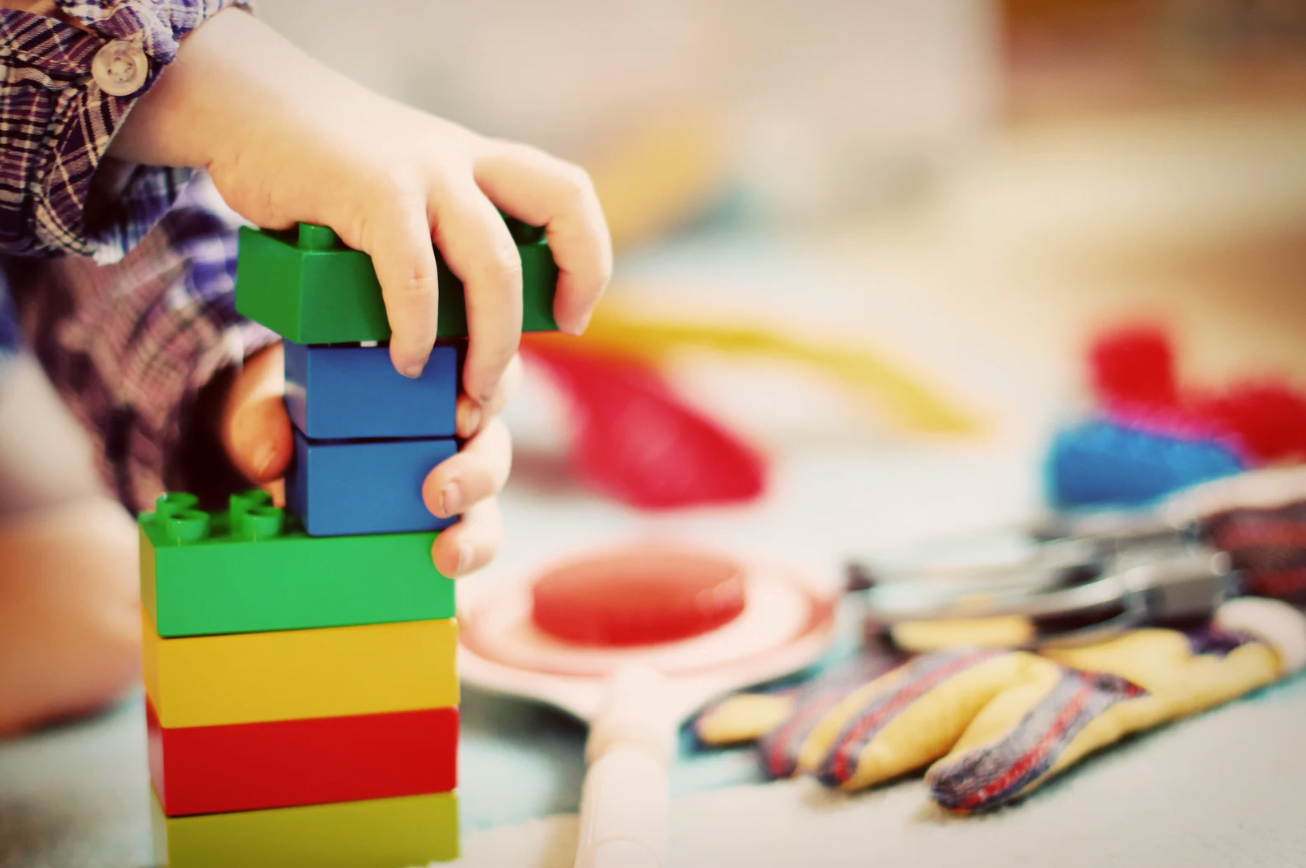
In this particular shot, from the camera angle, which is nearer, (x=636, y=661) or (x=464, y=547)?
(x=464, y=547)

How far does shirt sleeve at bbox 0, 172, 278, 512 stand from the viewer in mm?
638

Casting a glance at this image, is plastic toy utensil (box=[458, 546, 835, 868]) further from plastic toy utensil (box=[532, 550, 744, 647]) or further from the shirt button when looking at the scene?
the shirt button

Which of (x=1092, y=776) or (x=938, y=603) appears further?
(x=938, y=603)

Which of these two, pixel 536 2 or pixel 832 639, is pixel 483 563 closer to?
pixel 832 639

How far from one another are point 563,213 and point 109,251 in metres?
0.21

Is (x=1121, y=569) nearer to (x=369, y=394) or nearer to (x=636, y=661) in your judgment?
(x=636, y=661)

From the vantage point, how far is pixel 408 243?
42 centimetres

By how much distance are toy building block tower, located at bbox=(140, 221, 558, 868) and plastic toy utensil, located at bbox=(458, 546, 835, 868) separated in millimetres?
71

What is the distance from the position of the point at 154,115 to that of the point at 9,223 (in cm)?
7

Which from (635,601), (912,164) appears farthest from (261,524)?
(912,164)

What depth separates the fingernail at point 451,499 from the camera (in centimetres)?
46

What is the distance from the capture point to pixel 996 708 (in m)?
0.52

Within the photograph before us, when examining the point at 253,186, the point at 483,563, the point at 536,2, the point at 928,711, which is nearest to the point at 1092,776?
the point at 928,711

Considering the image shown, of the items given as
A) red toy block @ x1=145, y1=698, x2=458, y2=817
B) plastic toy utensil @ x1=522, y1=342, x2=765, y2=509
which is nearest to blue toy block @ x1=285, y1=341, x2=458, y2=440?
red toy block @ x1=145, y1=698, x2=458, y2=817
